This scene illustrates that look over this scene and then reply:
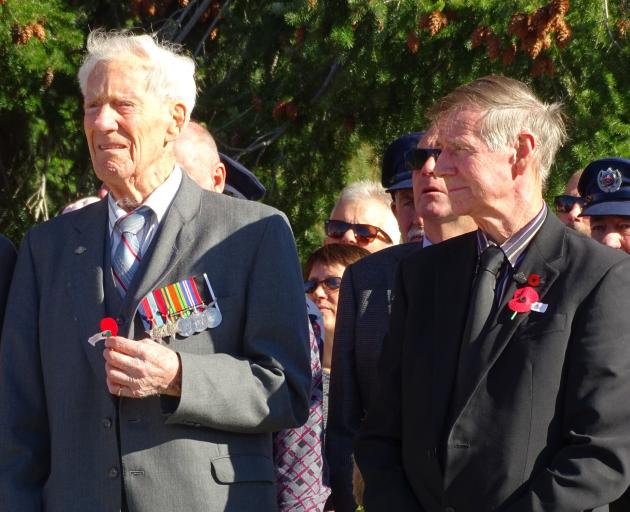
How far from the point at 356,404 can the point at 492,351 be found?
3.14 ft

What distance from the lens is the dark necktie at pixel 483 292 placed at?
3.18 metres

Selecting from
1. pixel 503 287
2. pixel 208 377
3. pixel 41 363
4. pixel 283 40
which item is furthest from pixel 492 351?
pixel 283 40

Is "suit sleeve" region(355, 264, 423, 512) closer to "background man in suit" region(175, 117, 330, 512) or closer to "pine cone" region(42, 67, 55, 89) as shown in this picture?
"background man in suit" region(175, 117, 330, 512)

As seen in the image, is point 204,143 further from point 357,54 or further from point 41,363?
point 357,54

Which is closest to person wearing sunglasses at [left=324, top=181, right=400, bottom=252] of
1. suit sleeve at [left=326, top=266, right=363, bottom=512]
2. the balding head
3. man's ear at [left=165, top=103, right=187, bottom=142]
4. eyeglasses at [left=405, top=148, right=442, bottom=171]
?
the balding head

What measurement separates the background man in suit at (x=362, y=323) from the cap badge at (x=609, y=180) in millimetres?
941

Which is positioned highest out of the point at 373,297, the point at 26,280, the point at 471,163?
the point at 471,163

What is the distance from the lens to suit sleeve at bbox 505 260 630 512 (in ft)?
9.57

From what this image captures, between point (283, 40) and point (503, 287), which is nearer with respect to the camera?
point (503, 287)

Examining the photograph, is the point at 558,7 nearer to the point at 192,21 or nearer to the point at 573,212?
the point at 573,212

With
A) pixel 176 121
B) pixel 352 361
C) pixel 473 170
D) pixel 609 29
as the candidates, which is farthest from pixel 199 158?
pixel 609 29

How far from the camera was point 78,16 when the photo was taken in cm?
800

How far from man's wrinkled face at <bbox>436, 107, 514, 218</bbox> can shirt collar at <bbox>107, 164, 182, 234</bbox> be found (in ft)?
2.79

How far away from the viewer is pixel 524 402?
3.01 metres
